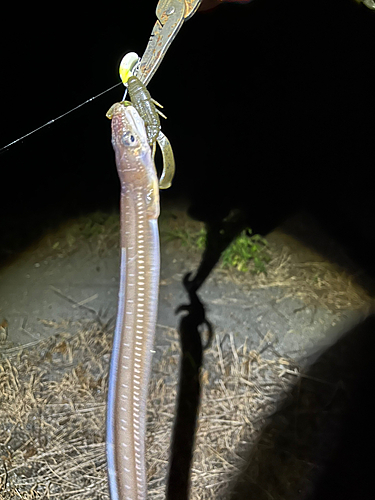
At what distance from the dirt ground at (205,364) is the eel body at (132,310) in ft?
1.29

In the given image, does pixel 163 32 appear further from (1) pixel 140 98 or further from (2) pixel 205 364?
(2) pixel 205 364

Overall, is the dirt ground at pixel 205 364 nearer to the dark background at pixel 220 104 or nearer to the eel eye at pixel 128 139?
the dark background at pixel 220 104

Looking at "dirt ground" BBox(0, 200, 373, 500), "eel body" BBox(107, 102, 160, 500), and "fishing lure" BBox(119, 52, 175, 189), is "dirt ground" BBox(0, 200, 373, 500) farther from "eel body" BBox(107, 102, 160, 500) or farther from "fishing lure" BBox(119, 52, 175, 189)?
"fishing lure" BBox(119, 52, 175, 189)

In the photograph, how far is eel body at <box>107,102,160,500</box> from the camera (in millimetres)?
358

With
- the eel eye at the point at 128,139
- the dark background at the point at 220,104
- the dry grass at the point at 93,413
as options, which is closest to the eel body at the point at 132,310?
the eel eye at the point at 128,139

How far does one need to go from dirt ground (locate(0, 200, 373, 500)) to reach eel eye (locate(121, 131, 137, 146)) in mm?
622

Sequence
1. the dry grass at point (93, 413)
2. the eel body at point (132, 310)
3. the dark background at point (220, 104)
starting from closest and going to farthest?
the eel body at point (132, 310) < the dark background at point (220, 104) < the dry grass at point (93, 413)

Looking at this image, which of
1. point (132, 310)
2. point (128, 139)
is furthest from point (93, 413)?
point (128, 139)

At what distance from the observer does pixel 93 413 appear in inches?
30.8

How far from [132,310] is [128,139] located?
0.18m

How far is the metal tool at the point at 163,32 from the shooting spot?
39 cm

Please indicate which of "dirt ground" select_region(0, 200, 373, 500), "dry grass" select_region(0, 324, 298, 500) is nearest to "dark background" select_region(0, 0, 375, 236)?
"dirt ground" select_region(0, 200, 373, 500)

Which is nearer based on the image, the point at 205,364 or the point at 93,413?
the point at 93,413

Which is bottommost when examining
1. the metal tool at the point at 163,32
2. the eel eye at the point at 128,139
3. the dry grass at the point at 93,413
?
the dry grass at the point at 93,413
